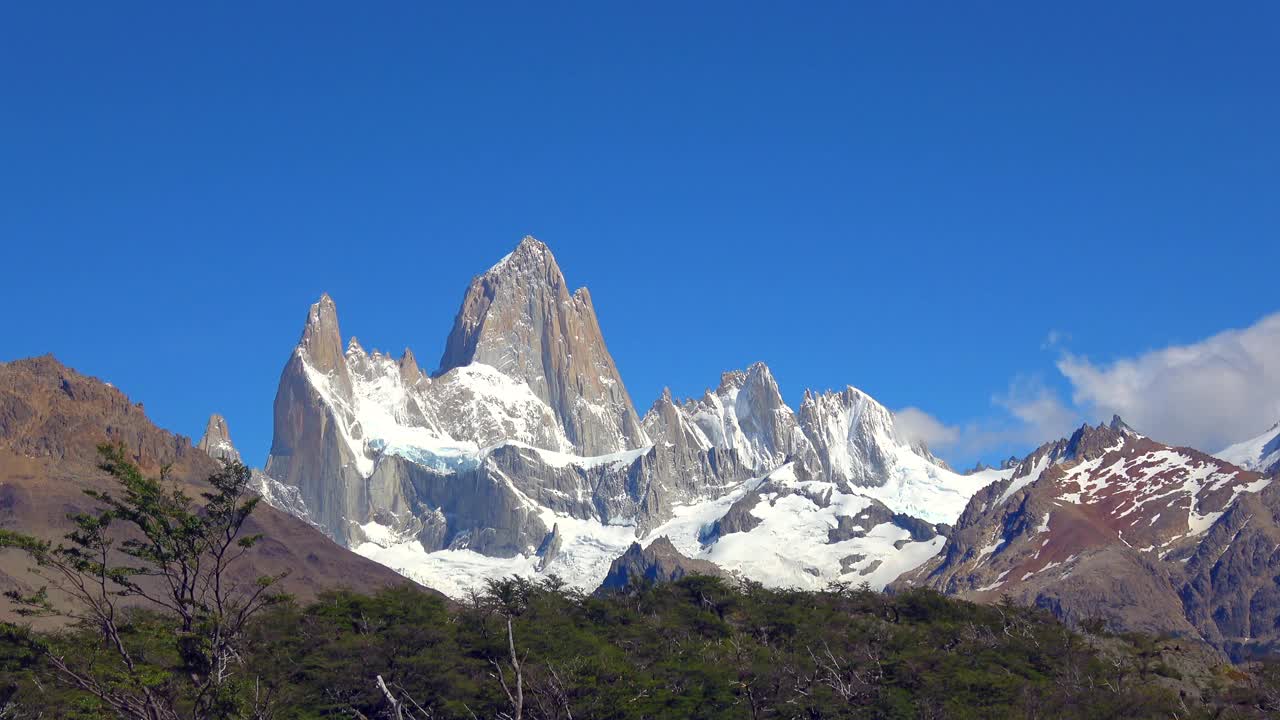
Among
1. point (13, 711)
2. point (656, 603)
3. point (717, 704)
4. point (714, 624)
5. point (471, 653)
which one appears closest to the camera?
point (13, 711)

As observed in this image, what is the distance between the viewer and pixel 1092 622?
169 metres

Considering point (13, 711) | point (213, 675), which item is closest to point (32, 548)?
point (213, 675)

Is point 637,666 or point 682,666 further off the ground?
point 637,666

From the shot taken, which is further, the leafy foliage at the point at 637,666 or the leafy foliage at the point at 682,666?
the leafy foliage at the point at 682,666

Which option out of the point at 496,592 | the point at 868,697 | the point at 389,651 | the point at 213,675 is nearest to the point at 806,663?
the point at 868,697

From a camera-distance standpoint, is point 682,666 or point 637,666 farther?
point 637,666

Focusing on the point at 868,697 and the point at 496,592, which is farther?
the point at 496,592

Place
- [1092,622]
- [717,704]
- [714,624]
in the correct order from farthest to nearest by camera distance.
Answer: [1092,622] → [714,624] → [717,704]

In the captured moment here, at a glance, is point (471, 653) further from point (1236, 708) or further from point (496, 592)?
point (1236, 708)

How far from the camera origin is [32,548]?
4581 centimetres

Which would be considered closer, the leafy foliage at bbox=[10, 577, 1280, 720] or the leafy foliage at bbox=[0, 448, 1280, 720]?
the leafy foliage at bbox=[0, 448, 1280, 720]

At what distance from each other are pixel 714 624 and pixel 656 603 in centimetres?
1704

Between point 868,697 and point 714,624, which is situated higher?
point 714,624

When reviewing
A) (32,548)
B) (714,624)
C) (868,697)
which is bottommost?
(32,548)
